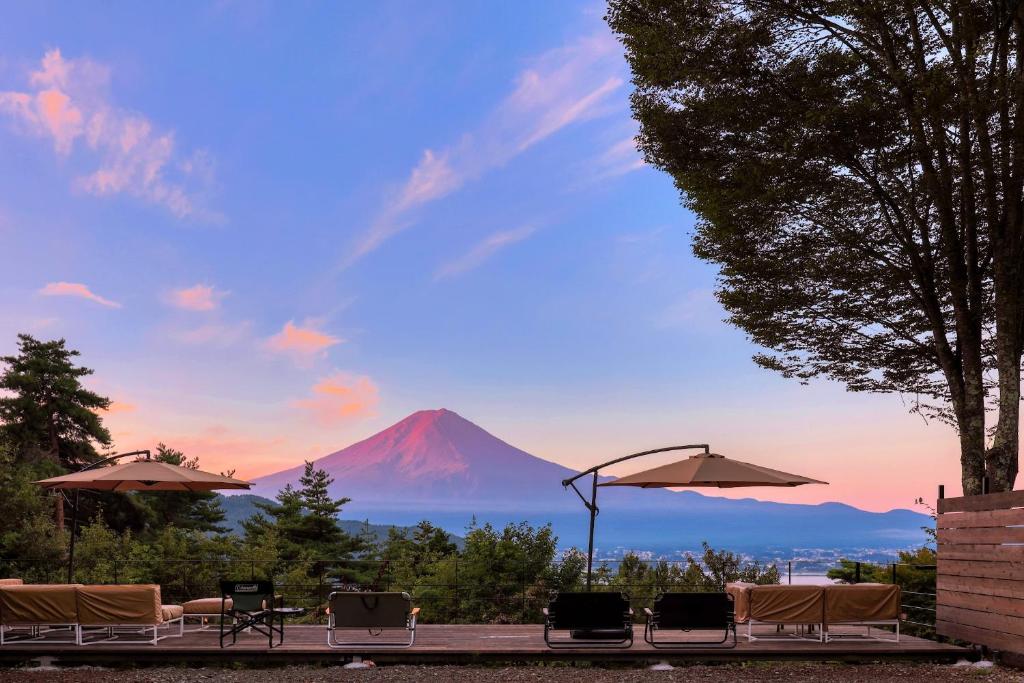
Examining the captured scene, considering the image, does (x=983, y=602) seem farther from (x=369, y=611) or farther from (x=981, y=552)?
(x=369, y=611)

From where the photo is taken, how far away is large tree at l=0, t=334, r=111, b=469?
3691 centimetres

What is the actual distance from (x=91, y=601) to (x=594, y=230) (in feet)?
62.8

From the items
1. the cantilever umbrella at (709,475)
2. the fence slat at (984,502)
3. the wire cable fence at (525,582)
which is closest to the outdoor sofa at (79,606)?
the wire cable fence at (525,582)

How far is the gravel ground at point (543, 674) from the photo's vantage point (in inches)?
340

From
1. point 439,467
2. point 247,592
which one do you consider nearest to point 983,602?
point 247,592

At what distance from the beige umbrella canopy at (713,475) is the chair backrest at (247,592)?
449 centimetres

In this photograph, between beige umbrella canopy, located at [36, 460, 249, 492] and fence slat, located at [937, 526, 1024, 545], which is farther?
beige umbrella canopy, located at [36, 460, 249, 492]

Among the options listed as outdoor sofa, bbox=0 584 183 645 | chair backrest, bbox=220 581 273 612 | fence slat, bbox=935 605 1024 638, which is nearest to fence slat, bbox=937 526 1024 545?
fence slat, bbox=935 605 1024 638

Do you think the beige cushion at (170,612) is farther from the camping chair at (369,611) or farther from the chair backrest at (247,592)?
the camping chair at (369,611)

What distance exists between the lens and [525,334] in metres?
33.1

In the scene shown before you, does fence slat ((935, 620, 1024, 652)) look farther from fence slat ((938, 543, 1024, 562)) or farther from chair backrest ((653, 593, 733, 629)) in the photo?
chair backrest ((653, 593, 733, 629))

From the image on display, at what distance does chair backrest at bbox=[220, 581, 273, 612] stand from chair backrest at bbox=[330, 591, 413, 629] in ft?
2.49

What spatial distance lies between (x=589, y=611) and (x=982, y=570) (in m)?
4.41

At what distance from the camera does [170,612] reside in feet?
33.8
